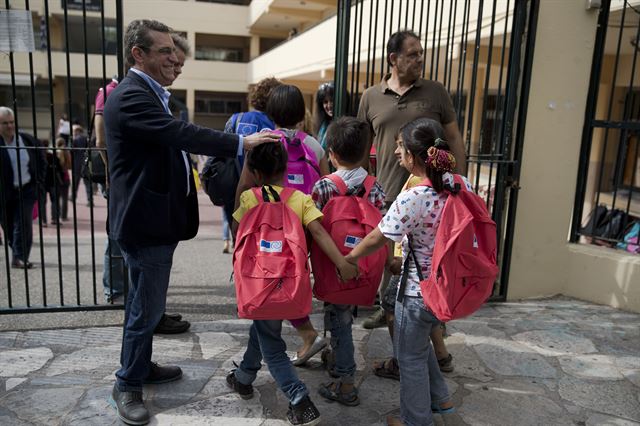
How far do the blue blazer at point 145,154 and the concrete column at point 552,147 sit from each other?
9.84 ft

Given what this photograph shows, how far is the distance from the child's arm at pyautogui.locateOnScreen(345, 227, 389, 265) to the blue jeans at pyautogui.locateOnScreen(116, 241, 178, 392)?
0.96m

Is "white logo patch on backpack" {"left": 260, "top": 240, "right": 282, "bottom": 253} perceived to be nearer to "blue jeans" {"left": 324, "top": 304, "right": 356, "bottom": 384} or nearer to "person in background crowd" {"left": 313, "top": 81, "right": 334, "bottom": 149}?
"blue jeans" {"left": 324, "top": 304, "right": 356, "bottom": 384}

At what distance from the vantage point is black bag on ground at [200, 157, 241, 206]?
3.23 meters

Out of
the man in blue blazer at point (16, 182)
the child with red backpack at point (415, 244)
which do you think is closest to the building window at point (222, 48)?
the man in blue blazer at point (16, 182)

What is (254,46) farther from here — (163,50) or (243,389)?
(243,389)

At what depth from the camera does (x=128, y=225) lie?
2.57 metres

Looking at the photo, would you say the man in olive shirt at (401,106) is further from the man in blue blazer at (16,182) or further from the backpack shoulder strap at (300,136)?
the man in blue blazer at (16,182)

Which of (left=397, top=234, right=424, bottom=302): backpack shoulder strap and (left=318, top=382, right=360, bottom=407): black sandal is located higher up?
(left=397, top=234, right=424, bottom=302): backpack shoulder strap

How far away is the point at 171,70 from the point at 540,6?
314 cm

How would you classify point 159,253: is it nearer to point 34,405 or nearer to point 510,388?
point 34,405

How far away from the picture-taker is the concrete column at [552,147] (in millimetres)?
4402

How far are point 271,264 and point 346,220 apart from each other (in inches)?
18.4

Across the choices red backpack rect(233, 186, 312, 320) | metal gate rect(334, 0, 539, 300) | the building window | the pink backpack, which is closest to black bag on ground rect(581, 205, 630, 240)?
metal gate rect(334, 0, 539, 300)

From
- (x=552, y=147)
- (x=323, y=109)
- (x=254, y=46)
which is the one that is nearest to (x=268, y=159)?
(x=323, y=109)
